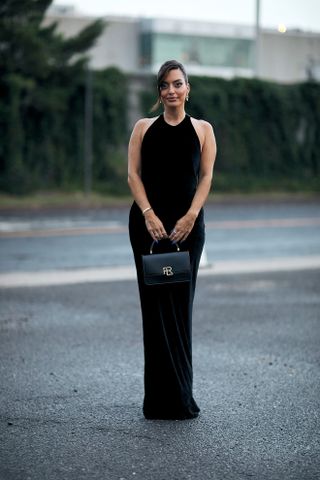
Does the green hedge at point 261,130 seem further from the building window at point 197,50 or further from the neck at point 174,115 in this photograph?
the neck at point 174,115

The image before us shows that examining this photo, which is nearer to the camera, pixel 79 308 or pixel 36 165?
pixel 79 308

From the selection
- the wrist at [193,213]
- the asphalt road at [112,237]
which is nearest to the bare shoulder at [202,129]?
the wrist at [193,213]

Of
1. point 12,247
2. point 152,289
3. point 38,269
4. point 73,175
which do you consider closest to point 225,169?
point 73,175

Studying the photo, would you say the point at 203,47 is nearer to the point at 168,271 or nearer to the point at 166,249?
the point at 166,249

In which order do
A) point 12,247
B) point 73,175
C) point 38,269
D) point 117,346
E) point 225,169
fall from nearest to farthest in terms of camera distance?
point 117,346 < point 38,269 < point 12,247 < point 73,175 < point 225,169

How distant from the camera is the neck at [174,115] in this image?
445 centimetres

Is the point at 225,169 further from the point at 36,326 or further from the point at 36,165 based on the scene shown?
the point at 36,326

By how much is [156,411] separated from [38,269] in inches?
237

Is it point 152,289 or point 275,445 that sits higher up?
point 152,289

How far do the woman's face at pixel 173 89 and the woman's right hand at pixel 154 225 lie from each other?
2.00ft

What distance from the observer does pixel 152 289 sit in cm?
449

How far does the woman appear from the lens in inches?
175

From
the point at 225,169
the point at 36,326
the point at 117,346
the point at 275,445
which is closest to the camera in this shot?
the point at 275,445

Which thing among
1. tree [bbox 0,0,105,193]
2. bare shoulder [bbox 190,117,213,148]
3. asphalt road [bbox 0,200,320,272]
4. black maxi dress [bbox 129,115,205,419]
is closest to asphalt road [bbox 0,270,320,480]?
black maxi dress [bbox 129,115,205,419]
